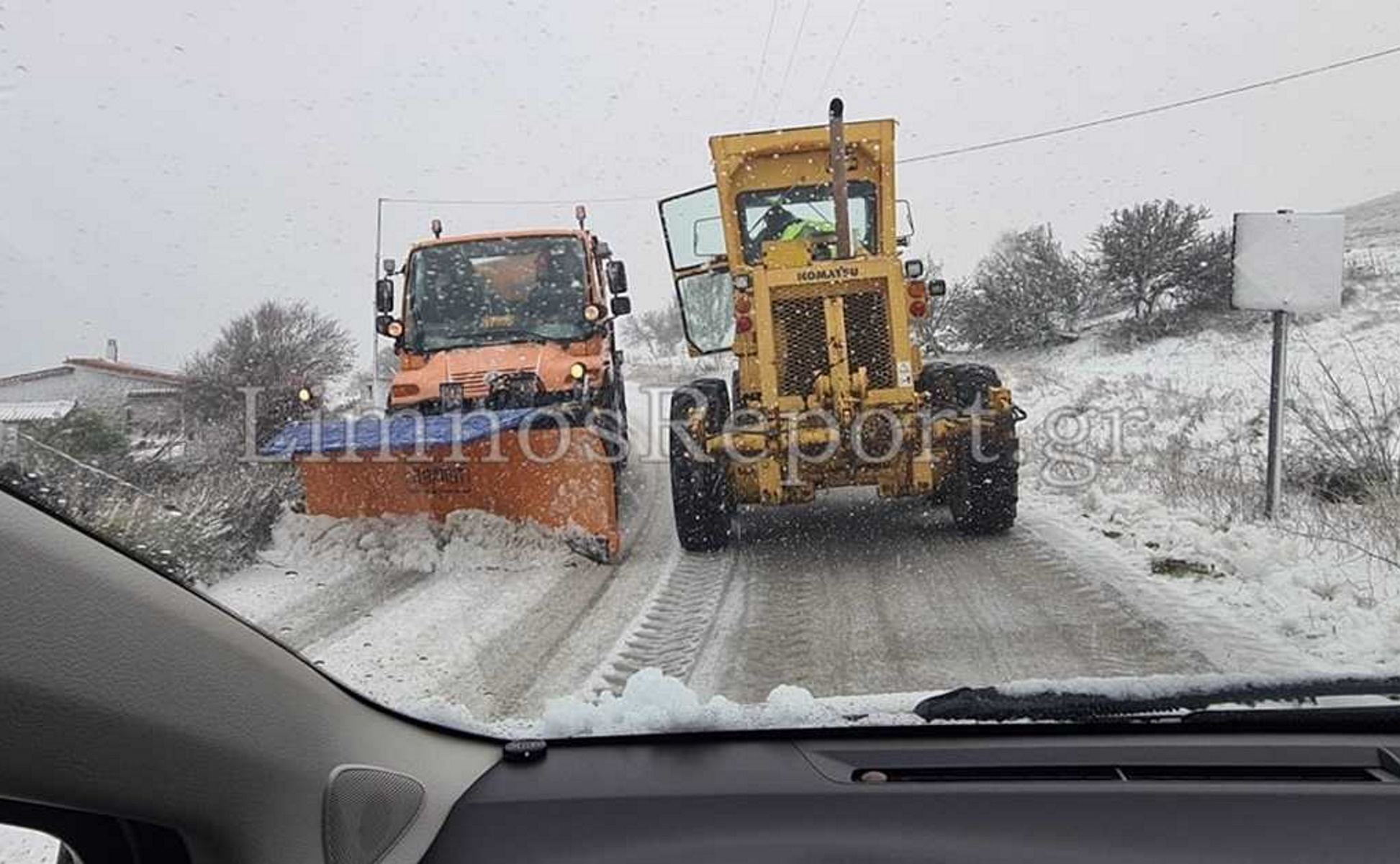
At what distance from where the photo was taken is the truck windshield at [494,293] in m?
8.47

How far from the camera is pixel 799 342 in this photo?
734 cm

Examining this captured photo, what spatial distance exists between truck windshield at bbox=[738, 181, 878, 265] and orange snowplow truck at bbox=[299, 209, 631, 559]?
3.80 ft

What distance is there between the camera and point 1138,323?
8.15m

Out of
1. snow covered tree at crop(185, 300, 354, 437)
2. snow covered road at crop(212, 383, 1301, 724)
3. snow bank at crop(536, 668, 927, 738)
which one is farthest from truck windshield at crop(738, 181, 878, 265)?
snow bank at crop(536, 668, 927, 738)

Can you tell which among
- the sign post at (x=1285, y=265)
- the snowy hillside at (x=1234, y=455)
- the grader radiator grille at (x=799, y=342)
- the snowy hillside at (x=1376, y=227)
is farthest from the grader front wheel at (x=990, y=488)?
the snowy hillside at (x=1376, y=227)

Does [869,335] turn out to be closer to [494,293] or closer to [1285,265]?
[1285,265]

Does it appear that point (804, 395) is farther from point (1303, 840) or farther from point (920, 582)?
point (1303, 840)

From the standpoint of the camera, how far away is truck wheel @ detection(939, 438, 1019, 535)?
6867 mm

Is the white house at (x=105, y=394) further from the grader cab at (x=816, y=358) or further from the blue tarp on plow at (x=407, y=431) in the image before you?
the grader cab at (x=816, y=358)

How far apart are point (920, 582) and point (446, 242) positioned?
483 centimetres

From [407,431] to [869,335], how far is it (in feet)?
10.1

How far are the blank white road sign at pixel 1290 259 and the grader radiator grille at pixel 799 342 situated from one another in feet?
8.31

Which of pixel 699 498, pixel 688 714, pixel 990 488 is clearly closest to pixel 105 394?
pixel 688 714

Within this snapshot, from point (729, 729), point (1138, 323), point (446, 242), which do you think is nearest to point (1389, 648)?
point (729, 729)
